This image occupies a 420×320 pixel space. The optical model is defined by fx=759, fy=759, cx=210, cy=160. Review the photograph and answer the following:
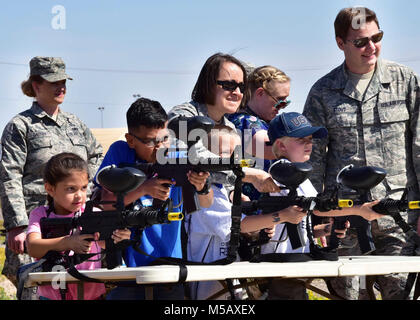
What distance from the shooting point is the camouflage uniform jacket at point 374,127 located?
5430mm

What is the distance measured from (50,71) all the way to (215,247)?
261 centimetres

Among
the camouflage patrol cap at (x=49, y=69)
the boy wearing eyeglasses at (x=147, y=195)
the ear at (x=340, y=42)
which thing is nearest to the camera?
the boy wearing eyeglasses at (x=147, y=195)

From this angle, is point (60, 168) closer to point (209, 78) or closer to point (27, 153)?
point (209, 78)

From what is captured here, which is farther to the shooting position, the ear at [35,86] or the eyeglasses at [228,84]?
the ear at [35,86]

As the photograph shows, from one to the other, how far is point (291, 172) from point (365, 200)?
0.53m

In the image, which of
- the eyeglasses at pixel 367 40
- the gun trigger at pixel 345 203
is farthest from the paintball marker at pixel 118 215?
the eyeglasses at pixel 367 40

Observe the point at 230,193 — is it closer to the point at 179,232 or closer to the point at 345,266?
the point at 179,232

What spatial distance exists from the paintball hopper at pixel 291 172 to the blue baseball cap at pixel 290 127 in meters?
0.54

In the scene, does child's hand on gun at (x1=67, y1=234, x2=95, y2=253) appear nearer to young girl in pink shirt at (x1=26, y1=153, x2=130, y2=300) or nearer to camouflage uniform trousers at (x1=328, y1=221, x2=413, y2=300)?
young girl in pink shirt at (x1=26, y1=153, x2=130, y2=300)

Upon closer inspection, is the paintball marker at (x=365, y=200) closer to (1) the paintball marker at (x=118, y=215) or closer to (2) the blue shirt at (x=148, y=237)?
(2) the blue shirt at (x=148, y=237)

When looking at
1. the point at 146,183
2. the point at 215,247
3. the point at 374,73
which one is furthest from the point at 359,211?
the point at 374,73

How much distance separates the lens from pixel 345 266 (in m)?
3.68

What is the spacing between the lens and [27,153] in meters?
6.05

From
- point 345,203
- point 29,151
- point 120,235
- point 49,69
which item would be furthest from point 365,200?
point 49,69
